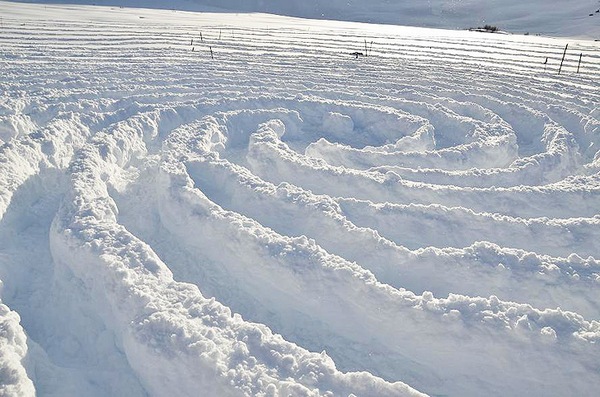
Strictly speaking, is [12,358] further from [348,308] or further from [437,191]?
[437,191]

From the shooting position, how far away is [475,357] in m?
4.59

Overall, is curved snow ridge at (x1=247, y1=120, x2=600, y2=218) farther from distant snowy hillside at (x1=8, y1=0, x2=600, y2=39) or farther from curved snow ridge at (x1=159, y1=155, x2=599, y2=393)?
distant snowy hillside at (x1=8, y1=0, x2=600, y2=39)

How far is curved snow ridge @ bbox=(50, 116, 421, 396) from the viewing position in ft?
13.3

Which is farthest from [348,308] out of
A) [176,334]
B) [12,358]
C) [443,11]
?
[443,11]

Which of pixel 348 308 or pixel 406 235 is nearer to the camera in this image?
pixel 348 308

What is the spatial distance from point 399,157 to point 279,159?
202 cm

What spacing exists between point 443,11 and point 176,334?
37.1 m

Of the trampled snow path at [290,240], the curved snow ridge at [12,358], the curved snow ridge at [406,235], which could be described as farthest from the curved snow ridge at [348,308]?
the curved snow ridge at [12,358]

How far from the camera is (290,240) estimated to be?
5816mm

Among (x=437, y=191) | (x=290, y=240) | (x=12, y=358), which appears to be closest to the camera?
(x=12, y=358)

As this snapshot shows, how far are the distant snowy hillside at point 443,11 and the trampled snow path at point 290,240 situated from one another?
2153cm

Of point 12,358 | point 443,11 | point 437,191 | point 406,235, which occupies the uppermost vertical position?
point 443,11

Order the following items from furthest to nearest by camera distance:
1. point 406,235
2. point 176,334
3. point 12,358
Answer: point 406,235
point 176,334
point 12,358

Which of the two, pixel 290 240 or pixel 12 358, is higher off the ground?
pixel 290 240
